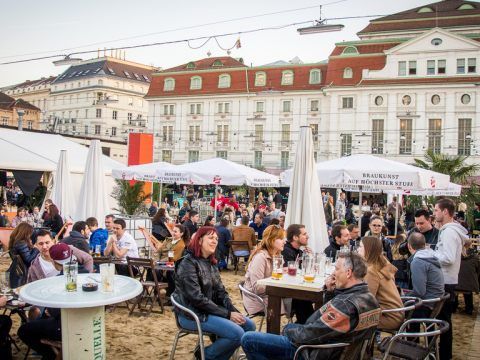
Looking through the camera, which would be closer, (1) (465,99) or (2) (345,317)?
(2) (345,317)

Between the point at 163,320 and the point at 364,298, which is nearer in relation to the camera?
the point at 364,298

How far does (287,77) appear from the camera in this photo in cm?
4756

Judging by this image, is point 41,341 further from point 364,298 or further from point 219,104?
point 219,104

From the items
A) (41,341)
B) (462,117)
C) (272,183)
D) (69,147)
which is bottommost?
(41,341)

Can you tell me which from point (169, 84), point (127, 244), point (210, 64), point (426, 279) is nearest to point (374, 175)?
point (426, 279)

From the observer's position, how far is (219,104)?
165 feet

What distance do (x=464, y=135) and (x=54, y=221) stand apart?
39.1 meters

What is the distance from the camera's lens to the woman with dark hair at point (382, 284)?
174 inches

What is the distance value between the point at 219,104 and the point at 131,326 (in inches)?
1778

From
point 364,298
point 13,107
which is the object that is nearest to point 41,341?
point 364,298

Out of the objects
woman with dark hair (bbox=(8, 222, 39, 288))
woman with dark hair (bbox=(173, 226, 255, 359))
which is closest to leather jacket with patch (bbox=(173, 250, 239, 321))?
woman with dark hair (bbox=(173, 226, 255, 359))

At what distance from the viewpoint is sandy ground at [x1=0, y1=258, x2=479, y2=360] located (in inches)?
215

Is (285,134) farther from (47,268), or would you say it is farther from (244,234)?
(47,268)

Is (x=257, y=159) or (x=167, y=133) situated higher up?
(x=167, y=133)
